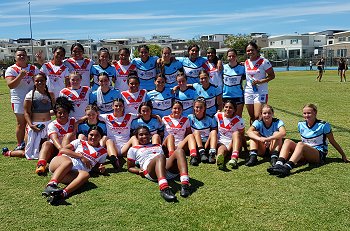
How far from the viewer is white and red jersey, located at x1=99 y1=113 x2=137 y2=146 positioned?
19.7 ft

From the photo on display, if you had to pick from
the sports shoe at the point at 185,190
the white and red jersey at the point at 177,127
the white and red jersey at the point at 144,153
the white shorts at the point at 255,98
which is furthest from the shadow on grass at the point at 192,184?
the white shorts at the point at 255,98

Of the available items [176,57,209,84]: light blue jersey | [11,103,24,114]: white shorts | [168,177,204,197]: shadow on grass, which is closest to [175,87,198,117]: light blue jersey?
[176,57,209,84]: light blue jersey

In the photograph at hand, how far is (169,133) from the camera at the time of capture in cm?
612

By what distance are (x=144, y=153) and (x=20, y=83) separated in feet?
9.73

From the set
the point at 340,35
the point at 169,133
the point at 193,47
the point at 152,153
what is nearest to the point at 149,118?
the point at 169,133

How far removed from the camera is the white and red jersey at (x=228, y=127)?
597cm

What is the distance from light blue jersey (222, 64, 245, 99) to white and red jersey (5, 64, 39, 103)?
3.58m

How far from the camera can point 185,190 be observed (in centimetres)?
435

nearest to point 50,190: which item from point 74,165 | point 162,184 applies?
point 74,165

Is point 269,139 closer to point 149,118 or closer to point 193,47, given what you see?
point 149,118

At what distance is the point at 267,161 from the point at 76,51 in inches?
159

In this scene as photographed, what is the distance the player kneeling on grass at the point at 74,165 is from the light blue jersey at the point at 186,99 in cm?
198

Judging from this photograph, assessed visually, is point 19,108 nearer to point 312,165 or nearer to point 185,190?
point 185,190

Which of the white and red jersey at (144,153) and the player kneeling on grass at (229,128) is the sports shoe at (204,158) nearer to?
the player kneeling on grass at (229,128)
